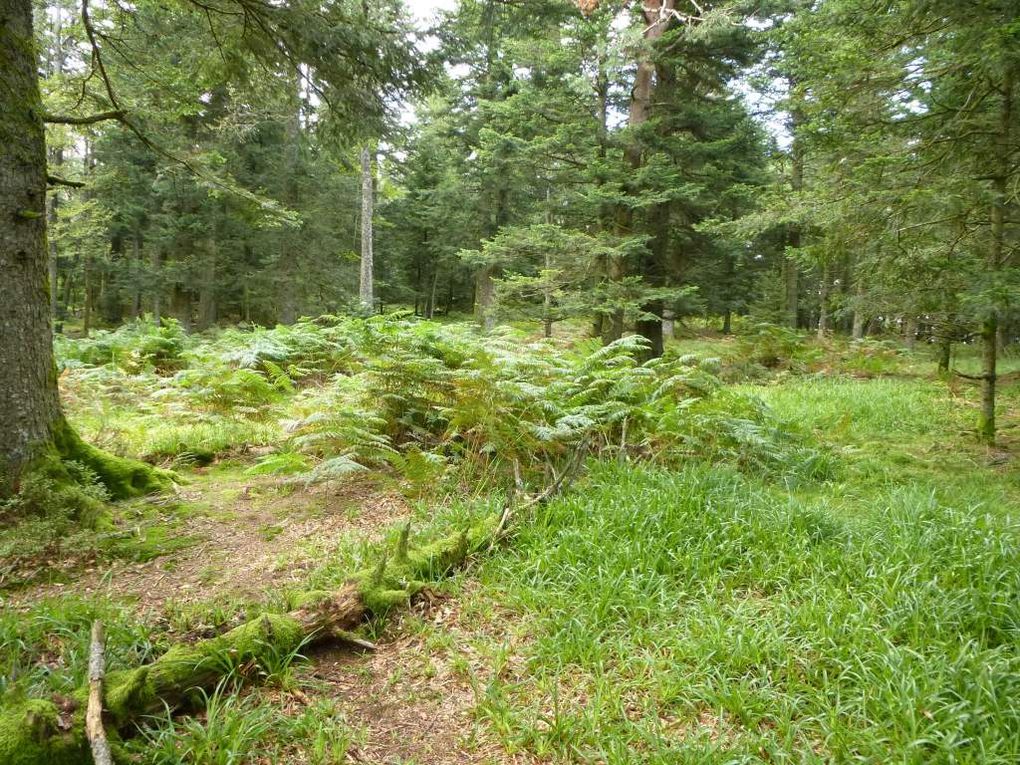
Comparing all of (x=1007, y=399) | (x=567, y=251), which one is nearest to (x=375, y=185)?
(x=567, y=251)

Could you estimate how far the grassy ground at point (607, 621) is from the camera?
2.28 meters

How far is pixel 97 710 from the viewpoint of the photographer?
2.00 metres

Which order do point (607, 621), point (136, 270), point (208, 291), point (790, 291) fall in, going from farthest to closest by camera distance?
point (790, 291)
point (208, 291)
point (136, 270)
point (607, 621)

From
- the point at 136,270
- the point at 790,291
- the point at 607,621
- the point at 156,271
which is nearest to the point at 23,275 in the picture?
the point at 607,621

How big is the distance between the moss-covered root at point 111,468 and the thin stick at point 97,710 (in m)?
2.63

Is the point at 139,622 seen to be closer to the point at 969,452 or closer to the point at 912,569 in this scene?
the point at 912,569

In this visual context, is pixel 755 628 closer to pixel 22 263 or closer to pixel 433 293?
pixel 22 263

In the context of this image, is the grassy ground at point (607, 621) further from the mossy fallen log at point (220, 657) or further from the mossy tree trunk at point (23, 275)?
the mossy tree trunk at point (23, 275)

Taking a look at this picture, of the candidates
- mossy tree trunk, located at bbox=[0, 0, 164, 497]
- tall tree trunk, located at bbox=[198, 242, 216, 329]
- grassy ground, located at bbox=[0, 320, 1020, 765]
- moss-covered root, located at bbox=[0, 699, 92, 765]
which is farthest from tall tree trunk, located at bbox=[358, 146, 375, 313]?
moss-covered root, located at bbox=[0, 699, 92, 765]

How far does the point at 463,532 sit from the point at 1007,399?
1052 cm

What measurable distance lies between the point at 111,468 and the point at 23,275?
5.51ft

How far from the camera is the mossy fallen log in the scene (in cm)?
189

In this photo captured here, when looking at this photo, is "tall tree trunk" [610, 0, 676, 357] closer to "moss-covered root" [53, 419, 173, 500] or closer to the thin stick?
"moss-covered root" [53, 419, 173, 500]

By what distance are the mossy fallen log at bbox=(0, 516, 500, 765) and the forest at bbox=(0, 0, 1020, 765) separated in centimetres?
2
